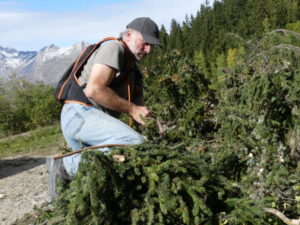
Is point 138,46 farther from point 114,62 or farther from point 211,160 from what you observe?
point 211,160

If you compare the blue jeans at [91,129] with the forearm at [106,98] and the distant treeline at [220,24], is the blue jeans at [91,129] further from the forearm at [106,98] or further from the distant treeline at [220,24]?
the distant treeline at [220,24]

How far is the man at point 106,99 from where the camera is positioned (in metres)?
2.73

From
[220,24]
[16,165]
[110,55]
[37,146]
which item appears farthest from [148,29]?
[220,24]

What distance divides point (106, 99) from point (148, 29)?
2.11ft

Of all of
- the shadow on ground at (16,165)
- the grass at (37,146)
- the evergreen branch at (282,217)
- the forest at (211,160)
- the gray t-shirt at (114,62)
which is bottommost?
the grass at (37,146)

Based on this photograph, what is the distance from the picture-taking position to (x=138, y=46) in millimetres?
2980

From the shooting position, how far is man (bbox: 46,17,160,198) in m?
2.73

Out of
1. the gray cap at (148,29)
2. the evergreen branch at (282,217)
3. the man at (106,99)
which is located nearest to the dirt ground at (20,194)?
the man at (106,99)

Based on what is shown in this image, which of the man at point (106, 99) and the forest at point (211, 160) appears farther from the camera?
the man at point (106, 99)

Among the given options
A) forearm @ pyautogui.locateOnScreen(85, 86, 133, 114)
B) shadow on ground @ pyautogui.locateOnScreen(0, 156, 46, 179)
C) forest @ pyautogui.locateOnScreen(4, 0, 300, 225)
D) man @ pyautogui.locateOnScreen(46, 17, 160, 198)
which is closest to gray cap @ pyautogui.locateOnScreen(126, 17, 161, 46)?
man @ pyautogui.locateOnScreen(46, 17, 160, 198)

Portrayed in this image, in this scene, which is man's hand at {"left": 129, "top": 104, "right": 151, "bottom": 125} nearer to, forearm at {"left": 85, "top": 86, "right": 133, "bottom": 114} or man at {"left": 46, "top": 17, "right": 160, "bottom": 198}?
man at {"left": 46, "top": 17, "right": 160, "bottom": 198}

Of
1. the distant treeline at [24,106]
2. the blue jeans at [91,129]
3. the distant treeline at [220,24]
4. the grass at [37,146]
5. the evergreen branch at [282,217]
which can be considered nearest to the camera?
the evergreen branch at [282,217]

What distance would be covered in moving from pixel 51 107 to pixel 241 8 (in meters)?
61.8

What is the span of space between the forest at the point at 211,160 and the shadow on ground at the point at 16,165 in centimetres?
307
